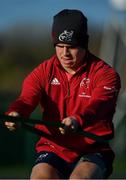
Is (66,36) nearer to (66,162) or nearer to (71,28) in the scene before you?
(71,28)

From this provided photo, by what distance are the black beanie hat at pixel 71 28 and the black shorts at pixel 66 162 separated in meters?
0.98

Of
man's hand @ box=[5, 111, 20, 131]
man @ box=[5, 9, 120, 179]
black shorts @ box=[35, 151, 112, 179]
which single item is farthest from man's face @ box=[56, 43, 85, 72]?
black shorts @ box=[35, 151, 112, 179]

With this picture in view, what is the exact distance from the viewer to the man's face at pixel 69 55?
314 inches

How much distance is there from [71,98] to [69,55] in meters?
0.39

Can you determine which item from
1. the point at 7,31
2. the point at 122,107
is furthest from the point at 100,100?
the point at 7,31

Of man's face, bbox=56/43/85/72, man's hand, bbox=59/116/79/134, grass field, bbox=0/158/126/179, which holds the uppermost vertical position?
man's face, bbox=56/43/85/72

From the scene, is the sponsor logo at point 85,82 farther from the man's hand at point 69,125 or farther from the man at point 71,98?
the man's hand at point 69,125

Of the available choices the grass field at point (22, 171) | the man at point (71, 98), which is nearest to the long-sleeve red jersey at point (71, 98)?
the man at point (71, 98)

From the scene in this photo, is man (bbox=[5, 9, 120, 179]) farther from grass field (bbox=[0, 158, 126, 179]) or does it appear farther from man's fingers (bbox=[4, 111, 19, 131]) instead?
grass field (bbox=[0, 158, 126, 179])

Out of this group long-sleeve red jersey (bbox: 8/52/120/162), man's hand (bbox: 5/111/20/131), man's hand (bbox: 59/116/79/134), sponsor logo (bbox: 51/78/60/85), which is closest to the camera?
man's hand (bbox: 59/116/79/134)

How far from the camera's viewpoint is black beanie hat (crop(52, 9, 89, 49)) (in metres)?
8.03

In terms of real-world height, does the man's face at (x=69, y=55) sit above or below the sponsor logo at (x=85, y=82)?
above

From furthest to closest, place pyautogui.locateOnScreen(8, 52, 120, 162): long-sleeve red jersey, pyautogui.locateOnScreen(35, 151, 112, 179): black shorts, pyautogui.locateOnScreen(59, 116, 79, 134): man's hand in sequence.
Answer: pyautogui.locateOnScreen(8, 52, 120, 162): long-sleeve red jersey < pyautogui.locateOnScreen(35, 151, 112, 179): black shorts < pyautogui.locateOnScreen(59, 116, 79, 134): man's hand

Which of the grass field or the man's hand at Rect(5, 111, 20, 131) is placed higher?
the man's hand at Rect(5, 111, 20, 131)
